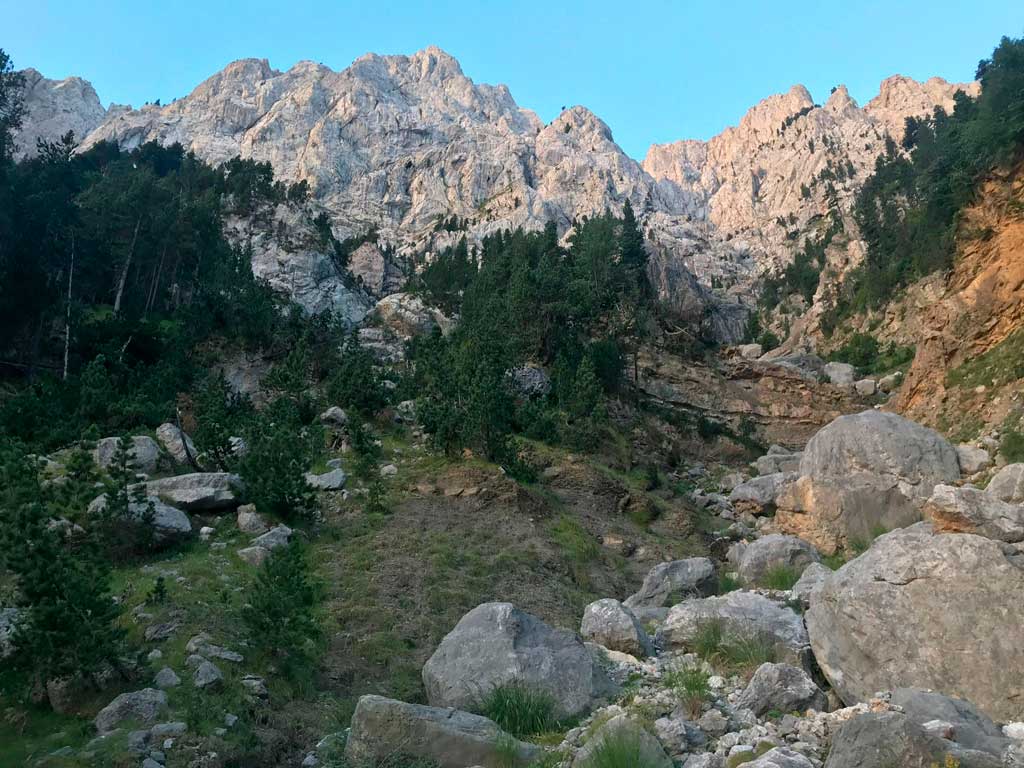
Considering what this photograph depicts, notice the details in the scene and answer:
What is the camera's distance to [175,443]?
69.8 ft

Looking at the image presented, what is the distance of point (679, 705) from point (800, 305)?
256 ft

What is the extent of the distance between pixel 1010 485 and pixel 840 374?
32183 mm

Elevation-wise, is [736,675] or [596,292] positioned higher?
[596,292]

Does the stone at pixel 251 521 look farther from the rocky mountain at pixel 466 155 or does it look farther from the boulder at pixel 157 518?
the rocky mountain at pixel 466 155

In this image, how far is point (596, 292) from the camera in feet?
132

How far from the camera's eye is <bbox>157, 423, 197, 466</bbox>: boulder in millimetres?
20922

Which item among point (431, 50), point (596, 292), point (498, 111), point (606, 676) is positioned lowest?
point (606, 676)

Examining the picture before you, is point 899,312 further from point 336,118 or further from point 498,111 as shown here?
point 498,111

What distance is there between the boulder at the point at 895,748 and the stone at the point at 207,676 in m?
6.98

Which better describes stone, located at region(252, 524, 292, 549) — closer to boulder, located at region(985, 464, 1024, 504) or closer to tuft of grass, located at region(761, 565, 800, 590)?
tuft of grass, located at region(761, 565, 800, 590)

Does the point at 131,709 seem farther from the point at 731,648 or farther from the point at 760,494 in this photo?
the point at 760,494

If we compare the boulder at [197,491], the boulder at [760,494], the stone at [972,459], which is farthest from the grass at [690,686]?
the boulder at [760,494]

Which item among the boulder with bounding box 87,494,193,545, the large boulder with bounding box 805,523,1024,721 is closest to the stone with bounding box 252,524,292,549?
the boulder with bounding box 87,494,193,545

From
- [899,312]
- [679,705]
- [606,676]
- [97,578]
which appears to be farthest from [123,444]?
[899,312]
